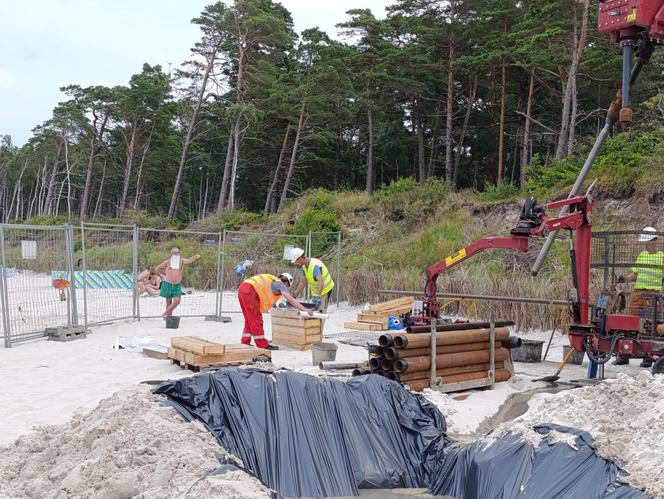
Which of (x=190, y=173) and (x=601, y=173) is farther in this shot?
(x=190, y=173)

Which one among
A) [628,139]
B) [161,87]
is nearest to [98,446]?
[628,139]

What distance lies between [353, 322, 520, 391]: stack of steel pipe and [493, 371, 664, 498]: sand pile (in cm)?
234

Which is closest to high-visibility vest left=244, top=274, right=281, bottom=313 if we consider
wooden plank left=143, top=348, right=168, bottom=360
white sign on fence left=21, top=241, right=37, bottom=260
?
wooden plank left=143, top=348, right=168, bottom=360

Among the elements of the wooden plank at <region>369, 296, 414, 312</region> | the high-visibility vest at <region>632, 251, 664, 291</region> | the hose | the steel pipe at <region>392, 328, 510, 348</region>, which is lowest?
the wooden plank at <region>369, 296, 414, 312</region>

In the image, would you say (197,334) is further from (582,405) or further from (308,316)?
(582,405)

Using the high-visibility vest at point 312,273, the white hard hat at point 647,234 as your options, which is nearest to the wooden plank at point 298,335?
the high-visibility vest at point 312,273

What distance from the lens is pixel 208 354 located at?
848 cm

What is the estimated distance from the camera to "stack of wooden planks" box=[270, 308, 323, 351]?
35.1 feet

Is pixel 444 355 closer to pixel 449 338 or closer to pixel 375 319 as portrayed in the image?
pixel 449 338

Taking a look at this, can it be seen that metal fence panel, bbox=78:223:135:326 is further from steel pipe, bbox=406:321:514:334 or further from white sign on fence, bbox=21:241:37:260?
steel pipe, bbox=406:321:514:334

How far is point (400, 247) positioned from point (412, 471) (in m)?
17.6

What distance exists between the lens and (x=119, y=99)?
48.0 m

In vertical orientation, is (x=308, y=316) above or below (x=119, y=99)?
below

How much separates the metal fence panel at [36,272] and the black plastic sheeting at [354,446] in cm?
795
